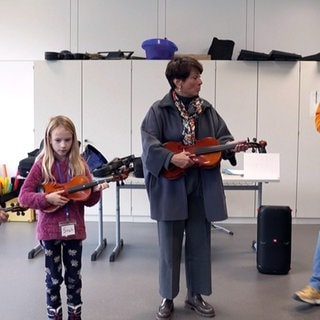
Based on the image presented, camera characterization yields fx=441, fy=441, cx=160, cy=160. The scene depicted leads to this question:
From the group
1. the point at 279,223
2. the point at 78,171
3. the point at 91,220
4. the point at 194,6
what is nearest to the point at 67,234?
the point at 78,171

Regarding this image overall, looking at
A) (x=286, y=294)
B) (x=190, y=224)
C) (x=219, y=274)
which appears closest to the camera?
(x=190, y=224)

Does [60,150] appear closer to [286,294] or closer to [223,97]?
[286,294]

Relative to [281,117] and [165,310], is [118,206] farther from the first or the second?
[281,117]

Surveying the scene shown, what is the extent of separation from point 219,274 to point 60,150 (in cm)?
175

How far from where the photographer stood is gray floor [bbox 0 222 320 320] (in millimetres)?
2670

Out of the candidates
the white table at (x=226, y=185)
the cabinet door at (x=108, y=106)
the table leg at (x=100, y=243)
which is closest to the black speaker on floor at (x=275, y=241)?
the white table at (x=226, y=185)

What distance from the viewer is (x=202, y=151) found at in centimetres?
241

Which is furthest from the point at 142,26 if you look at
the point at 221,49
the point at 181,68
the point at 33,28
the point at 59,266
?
the point at 59,266

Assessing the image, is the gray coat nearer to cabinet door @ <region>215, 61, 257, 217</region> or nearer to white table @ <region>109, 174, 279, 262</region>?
white table @ <region>109, 174, 279, 262</region>

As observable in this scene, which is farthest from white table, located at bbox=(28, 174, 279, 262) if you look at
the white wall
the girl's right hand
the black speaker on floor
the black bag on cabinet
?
the white wall

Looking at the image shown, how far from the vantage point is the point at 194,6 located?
550 centimetres

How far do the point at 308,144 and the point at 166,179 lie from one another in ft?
10.2

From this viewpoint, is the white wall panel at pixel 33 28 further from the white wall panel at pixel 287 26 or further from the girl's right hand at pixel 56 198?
the girl's right hand at pixel 56 198

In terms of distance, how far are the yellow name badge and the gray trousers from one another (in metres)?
0.53
